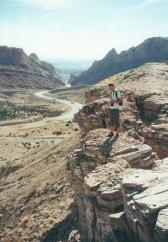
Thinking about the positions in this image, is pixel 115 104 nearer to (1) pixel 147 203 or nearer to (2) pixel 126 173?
(2) pixel 126 173

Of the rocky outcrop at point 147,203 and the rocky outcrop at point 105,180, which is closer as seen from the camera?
the rocky outcrop at point 147,203

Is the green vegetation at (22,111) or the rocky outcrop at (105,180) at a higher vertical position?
the rocky outcrop at (105,180)

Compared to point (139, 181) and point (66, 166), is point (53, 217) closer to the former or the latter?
point (66, 166)

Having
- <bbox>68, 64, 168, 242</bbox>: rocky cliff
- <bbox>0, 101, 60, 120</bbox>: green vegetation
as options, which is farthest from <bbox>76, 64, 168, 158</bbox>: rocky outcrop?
<bbox>0, 101, 60, 120</bbox>: green vegetation

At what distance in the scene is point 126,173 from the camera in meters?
15.7

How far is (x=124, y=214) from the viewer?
1412cm

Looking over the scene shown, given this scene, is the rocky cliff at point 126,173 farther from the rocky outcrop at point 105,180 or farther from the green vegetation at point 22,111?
the green vegetation at point 22,111

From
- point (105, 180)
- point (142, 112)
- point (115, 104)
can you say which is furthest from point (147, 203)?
point (142, 112)

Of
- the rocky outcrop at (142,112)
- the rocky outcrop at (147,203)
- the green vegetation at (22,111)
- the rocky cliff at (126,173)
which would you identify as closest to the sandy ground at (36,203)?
the rocky cliff at (126,173)

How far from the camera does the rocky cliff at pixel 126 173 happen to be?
12.8 metres

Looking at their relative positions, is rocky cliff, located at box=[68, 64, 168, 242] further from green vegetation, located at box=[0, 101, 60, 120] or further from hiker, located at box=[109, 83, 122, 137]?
green vegetation, located at box=[0, 101, 60, 120]

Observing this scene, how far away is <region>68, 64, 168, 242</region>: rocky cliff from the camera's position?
12789 mm

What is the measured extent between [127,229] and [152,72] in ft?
70.6

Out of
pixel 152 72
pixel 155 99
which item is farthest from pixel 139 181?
pixel 152 72
